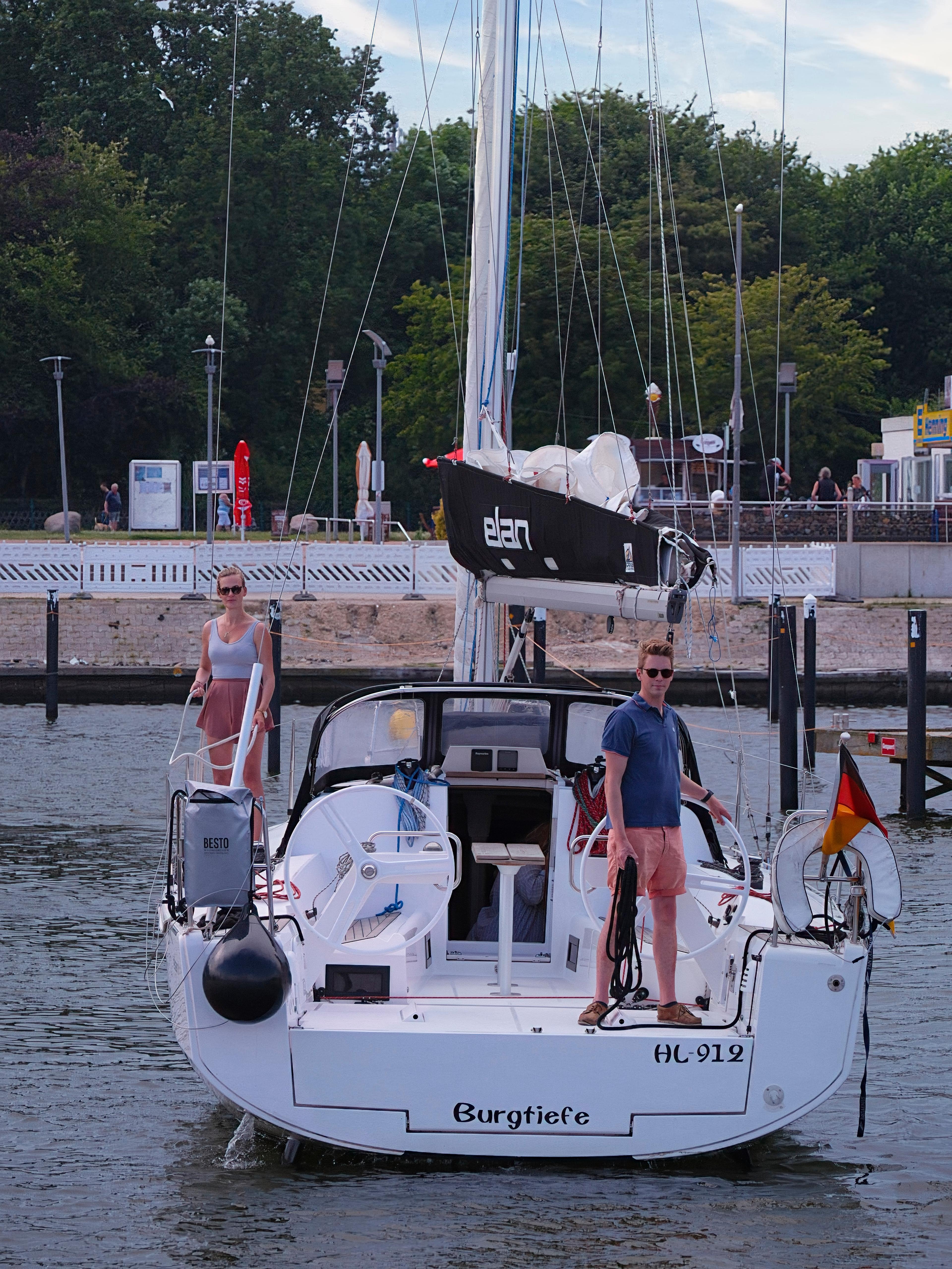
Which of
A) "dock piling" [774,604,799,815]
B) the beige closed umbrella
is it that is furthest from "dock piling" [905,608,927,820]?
the beige closed umbrella

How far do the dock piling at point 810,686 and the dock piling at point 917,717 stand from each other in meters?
1.71

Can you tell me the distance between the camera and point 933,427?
4384cm

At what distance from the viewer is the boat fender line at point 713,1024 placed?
7.09m

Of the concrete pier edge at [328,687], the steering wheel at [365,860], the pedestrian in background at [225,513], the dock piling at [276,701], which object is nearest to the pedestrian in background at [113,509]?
the pedestrian in background at [225,513]

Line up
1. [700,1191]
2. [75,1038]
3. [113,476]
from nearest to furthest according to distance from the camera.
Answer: [700,1191], [75,1038], [113,476]

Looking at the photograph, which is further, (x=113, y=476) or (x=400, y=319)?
(x=400, y=319)

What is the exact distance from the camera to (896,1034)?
405 inches

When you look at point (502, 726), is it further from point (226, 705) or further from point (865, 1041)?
point (865, 1041)

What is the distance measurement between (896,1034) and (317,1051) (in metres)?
4.56

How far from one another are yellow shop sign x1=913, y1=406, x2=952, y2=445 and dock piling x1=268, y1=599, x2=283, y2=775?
23.3 meters

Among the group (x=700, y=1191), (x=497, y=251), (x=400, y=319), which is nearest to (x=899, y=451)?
(x=400, y=319)

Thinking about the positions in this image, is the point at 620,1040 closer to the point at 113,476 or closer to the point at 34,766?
the point at 34,766

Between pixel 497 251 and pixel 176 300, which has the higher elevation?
pixel 176 300

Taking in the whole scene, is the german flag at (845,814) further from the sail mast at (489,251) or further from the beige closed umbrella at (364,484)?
the beige closed umbrella at (364,484)
